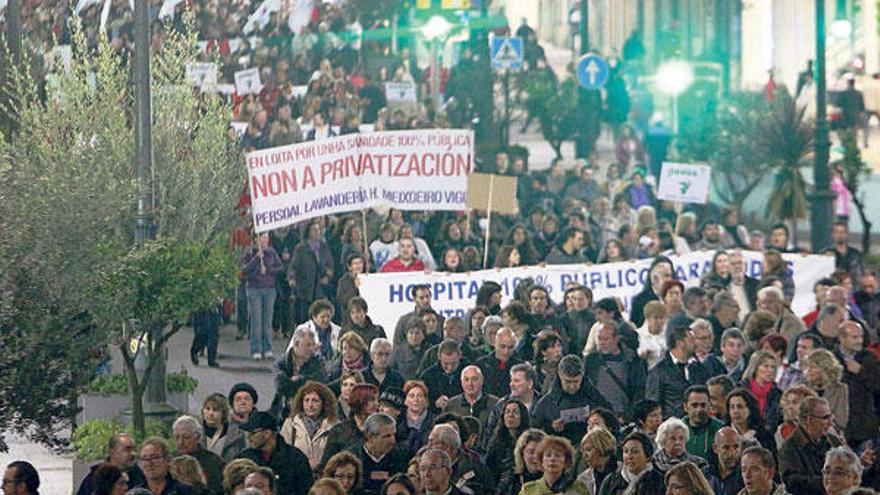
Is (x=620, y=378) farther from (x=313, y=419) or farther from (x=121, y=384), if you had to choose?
(x=121, y=384)

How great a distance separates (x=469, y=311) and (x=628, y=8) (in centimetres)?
4107

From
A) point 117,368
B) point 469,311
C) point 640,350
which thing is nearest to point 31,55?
point 117,368

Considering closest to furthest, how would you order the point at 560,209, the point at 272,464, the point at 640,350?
the point at 272,464
the point at 640,350
the point at 560,209

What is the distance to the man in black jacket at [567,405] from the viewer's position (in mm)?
18188

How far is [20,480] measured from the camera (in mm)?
15352

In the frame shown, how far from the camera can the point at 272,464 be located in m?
16.7

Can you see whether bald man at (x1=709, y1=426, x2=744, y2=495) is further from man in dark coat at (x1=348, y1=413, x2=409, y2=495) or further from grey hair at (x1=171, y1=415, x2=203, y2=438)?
grey hair at (x1=171, y1=415, x2=203, y2=438)

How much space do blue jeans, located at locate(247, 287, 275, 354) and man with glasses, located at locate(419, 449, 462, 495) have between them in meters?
13.4

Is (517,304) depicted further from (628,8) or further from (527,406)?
(628,8)

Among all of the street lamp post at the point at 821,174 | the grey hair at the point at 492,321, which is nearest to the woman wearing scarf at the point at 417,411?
the grey hair at the point at 492,321

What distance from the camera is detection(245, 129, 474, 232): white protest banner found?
2723 centimetres

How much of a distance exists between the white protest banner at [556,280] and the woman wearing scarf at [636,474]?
28.4 ft

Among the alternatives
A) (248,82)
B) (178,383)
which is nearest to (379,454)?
(178,383)

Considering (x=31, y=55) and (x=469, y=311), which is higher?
(x=31, y=55)
